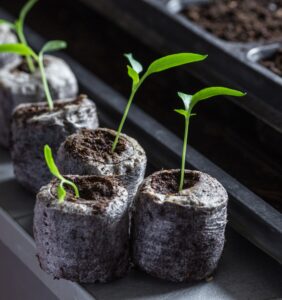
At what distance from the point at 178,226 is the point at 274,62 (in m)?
0.64

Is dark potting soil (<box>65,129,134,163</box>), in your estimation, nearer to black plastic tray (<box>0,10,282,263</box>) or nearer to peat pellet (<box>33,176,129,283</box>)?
peat pellet (<box>33,176,129,283</box>)

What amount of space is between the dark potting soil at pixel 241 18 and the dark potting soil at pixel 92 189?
0.70m

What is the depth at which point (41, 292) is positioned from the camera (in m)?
1.46

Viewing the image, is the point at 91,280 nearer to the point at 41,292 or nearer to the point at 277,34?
the point at 41,292

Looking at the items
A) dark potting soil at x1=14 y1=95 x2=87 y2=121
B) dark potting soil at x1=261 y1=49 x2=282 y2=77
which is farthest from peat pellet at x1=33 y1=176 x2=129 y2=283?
dark potting soil at x1=261 y1=49 x2=282 y2=77

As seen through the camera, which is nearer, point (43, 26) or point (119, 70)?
point (119, 70)

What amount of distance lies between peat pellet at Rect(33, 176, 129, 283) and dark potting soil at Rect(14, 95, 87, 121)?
255mm

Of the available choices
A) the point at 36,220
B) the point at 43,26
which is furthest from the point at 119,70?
the point at 36,220

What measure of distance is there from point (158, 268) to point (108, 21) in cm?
109

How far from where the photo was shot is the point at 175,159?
1590 millimetres

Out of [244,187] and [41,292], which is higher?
[244,187]

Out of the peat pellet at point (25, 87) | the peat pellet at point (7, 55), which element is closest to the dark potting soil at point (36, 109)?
the peat pellet at point (25, 87)

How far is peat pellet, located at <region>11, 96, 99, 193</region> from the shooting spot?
1.54 m

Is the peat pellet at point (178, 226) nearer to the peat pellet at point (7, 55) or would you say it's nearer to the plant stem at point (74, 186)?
the plant stem at point (74, 186)
